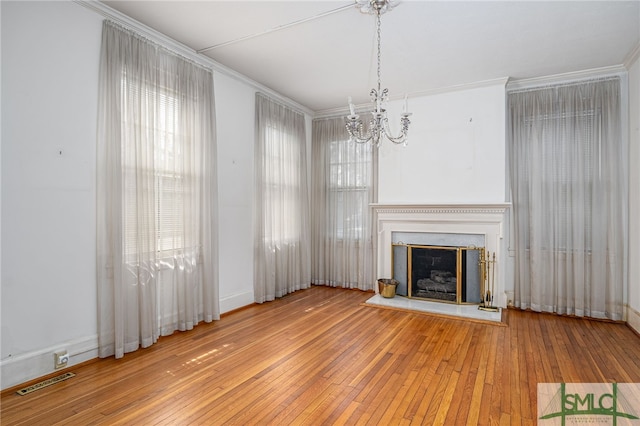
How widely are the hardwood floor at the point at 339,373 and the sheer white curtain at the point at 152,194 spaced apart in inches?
12.3

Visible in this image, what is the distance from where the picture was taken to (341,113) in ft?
19.3

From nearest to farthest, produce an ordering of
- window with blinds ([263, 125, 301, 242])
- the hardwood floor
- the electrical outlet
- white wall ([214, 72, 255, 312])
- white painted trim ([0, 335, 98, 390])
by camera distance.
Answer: the hardwood floor → white painted trim ([0, 335, 98, 390]) → the electrical outlet → white wall ([214, 72, 255, 312]) → window with blinds ([263, 125, 301, 242])

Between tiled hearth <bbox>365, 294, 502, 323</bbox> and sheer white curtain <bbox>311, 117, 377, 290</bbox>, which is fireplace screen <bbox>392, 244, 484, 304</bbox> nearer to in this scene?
tiled hearth <bbox>365, 294, 502, 323</bbox>

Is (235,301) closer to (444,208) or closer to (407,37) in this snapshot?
(444,208)

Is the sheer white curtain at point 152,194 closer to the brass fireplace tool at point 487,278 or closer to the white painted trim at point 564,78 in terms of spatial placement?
the brass fireplace tool at point 487,278

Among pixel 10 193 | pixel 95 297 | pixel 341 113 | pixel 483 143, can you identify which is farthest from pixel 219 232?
pixel 483 143

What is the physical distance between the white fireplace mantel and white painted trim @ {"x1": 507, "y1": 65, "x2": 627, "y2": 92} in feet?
5.41

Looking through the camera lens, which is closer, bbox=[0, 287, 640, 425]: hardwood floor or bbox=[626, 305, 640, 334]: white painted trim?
bbox=[0, 287, 640, 425]: hardwood floor

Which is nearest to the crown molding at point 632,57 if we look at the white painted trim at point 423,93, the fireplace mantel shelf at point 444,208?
the white painted trim at point 423,93

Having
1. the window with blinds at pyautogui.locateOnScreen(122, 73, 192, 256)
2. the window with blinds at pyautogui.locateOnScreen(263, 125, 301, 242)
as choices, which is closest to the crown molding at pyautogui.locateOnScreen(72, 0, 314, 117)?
the window with blinds at pyautogui.locateOnScreen(122, 73, 192, 256)

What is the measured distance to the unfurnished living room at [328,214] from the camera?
8.05ft

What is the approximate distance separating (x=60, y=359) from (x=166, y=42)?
121 inches

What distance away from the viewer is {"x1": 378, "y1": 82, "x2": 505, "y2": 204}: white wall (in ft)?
15.1

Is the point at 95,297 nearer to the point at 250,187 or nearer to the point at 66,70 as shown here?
the point at 66,70
